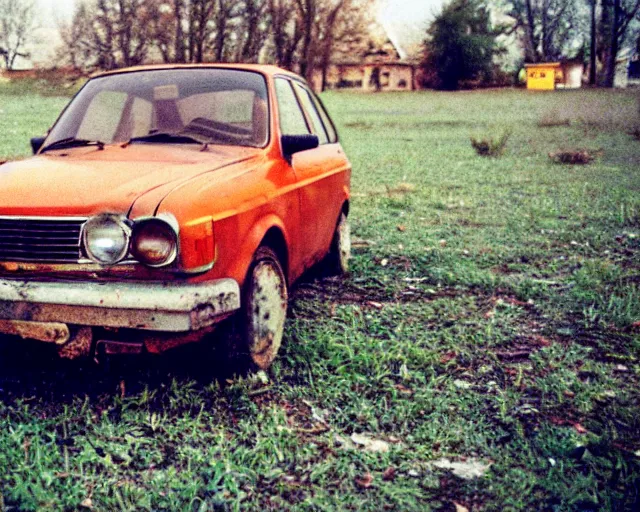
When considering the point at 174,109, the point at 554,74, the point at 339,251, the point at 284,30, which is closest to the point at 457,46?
the point at 554,74

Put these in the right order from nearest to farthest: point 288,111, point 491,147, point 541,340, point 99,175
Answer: point 99,175
point 541,340
point 288,111
point 491,147

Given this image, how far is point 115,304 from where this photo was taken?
9.34 feet

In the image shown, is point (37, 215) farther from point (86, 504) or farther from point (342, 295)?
point (342, 295)

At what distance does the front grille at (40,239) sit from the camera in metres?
2.98

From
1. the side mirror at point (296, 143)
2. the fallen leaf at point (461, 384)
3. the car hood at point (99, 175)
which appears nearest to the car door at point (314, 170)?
the side mirror at point (296, 143)

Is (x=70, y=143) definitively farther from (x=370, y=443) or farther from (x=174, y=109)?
(x=370, y=443)

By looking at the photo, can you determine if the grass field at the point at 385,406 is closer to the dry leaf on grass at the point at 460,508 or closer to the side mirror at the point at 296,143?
the dry leaf on grass at the point at 460,508

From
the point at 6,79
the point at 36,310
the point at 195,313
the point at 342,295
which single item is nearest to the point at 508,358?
the point at 342,295

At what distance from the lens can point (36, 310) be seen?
9.65 ft

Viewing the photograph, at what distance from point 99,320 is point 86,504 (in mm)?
739

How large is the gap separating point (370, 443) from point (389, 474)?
263mm

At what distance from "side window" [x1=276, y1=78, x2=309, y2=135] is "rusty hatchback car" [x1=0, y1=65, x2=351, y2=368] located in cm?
2

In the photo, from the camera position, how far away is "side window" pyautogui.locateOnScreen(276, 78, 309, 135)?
4.35 meters

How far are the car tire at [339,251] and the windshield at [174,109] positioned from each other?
157 centimetres
